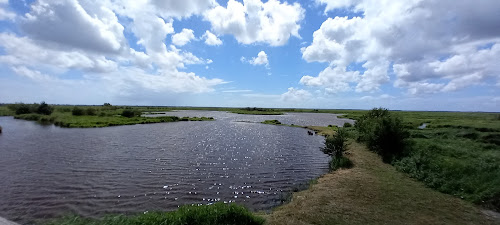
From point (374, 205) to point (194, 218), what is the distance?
11.7 metres

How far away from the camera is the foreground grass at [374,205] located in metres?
14.2

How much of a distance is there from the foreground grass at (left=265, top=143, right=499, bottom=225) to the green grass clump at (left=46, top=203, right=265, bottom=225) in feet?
5.66

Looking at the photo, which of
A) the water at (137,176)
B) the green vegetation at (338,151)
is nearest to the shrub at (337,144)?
the green vegetation at (338,151)

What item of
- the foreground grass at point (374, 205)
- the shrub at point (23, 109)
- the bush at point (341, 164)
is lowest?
the bush at point (341, 164)

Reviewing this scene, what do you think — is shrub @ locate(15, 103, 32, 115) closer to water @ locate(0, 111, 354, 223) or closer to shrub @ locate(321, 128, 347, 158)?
water @ locate(0, 111, 354, 223)

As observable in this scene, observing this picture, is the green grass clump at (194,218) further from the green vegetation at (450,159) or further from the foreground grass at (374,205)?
the green vegetation at (450,159)

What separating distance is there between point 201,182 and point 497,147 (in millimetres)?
33779

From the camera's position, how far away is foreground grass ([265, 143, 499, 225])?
14180mm

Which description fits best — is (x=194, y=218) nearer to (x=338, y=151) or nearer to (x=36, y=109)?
(x=338, y=151)

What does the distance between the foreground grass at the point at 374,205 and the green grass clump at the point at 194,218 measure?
172 cm

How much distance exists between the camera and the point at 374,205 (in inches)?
646

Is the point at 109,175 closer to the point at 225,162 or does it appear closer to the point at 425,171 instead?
the point at 225,162

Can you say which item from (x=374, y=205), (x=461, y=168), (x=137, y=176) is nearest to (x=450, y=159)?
(x=461, y=168)

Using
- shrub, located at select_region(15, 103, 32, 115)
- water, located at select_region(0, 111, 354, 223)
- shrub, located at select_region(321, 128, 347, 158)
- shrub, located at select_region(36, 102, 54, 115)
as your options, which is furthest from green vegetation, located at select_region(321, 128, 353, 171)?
shrub, located at select_region(15, 103, 32, 115)
